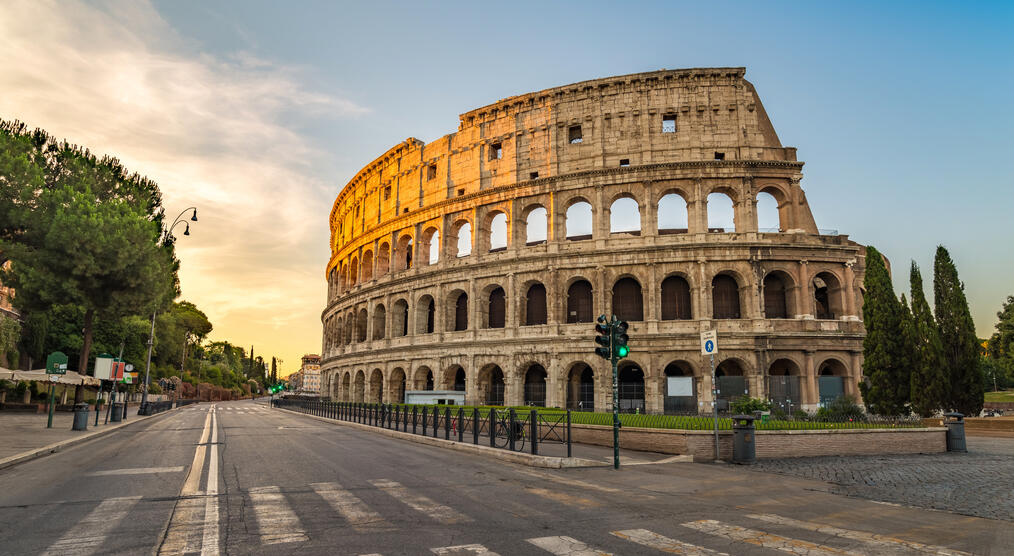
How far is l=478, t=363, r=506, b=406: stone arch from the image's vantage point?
3559 centimetres

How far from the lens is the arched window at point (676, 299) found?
32875 millimetres

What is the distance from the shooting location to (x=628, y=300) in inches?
1332

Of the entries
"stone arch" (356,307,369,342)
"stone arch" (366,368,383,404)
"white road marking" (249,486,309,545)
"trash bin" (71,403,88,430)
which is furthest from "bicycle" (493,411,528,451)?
"stone arch" (356,307,369,342)

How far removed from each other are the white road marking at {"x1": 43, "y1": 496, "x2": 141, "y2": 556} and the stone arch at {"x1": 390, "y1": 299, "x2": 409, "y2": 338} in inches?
1374

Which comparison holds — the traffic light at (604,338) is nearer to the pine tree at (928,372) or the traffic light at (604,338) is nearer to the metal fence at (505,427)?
the metal fence at (505,427)

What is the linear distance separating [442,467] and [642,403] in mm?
22350

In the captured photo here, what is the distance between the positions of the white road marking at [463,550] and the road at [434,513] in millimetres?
18

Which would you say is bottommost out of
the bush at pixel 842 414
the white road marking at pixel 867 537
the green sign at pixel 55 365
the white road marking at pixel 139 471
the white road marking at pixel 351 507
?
the white road marking at pixel 139 471

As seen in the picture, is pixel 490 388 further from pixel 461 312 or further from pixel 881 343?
pixel 881 343

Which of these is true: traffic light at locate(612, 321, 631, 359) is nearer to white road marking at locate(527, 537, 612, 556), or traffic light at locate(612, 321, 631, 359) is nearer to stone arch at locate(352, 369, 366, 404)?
white road marking at locate(527, 537, 612, 556)

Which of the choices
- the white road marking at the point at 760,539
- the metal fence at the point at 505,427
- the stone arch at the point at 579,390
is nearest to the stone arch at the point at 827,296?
the stone arch at the point at 579,390

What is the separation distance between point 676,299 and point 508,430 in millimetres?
20663

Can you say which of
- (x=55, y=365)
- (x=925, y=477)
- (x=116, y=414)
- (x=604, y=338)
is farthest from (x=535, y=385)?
(x=925, y=477)

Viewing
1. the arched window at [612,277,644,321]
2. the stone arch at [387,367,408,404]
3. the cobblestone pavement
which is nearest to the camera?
the cobblestone pavement
